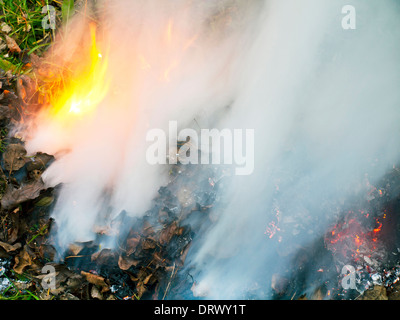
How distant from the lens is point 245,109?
2.60 m

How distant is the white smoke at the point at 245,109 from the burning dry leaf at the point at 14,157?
10 cm

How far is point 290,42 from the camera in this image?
265 cm

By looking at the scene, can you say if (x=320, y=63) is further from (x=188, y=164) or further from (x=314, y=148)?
(x=188, y=164)

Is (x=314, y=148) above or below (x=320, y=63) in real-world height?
below

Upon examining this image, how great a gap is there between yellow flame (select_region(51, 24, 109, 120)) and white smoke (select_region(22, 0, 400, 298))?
90 mm

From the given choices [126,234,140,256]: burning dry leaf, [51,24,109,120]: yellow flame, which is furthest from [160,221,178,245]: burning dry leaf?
[51,24,109,120]: yellow flame

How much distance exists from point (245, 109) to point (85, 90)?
4.53ft

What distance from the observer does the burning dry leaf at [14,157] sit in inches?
98.3

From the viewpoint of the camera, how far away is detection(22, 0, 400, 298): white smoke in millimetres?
2461

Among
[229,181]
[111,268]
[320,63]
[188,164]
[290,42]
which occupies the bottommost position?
[111,268]

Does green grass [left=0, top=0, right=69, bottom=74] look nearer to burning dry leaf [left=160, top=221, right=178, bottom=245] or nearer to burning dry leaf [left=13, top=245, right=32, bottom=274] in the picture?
burning dry leaf [left=13, top=245, right=32, bottom=274]

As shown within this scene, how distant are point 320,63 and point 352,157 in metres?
0.81

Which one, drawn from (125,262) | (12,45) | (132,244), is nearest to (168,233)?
(132,244)
